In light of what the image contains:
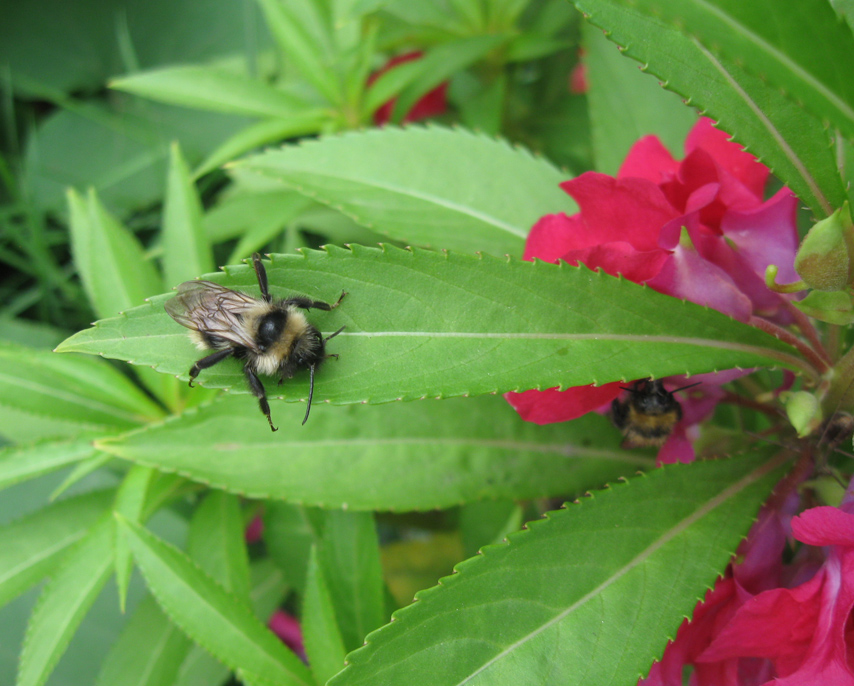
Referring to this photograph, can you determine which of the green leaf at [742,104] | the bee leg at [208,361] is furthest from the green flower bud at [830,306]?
the bee leg at [208,361]

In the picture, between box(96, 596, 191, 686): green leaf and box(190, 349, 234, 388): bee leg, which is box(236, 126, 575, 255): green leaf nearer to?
box(190, 349, 234, 388): bee leg

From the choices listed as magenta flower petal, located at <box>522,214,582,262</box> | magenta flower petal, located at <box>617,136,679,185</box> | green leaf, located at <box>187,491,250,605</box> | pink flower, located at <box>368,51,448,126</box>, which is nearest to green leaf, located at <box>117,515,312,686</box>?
green leaf, located at <box>187,491,250,605</box>

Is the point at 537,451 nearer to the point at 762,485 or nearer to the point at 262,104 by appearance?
the point at 762,485

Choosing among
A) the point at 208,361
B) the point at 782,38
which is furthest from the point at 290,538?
the point at 782,38

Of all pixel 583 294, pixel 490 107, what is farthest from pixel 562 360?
pixel 490 107

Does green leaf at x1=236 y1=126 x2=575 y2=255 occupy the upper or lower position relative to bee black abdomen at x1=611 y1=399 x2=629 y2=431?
upper

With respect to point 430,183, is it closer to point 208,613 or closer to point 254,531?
point 208,613
